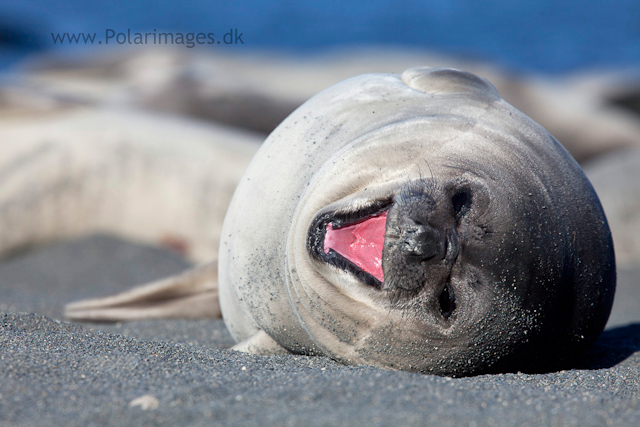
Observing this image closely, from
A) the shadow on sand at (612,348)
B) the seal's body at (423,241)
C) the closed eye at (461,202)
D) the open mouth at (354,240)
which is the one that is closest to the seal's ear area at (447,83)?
the seal's body at (423,241)

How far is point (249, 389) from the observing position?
1662 mm

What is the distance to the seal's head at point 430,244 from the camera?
71.4 inches

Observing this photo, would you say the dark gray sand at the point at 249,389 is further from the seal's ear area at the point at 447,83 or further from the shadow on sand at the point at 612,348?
the seal's ear area at the point at 447,83

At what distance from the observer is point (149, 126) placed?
490cm

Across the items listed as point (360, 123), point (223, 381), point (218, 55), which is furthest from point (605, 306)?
point (218, 55)

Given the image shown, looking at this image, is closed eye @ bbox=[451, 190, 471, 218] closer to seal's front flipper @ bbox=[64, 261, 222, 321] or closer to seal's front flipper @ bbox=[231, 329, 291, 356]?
seal's front flipper @ bbox=[231, 329, 291, 356]

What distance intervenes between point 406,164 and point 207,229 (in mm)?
2792

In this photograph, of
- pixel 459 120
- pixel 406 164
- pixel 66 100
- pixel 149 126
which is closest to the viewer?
pixel 406 164

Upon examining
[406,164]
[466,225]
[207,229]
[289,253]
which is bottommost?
[207,229]

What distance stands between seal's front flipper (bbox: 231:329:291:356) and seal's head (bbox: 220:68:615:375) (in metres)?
0.04

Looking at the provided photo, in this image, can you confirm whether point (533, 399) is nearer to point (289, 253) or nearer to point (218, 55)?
point (289, 253)

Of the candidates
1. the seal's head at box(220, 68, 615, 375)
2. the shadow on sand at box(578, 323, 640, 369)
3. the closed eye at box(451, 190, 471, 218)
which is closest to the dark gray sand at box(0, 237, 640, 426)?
the shadow on sand at box(578, 323, 640, 369)

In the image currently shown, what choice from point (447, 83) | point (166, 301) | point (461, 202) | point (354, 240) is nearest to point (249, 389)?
point (354, 240)

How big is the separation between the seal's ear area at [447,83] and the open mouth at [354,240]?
749 millimetres
